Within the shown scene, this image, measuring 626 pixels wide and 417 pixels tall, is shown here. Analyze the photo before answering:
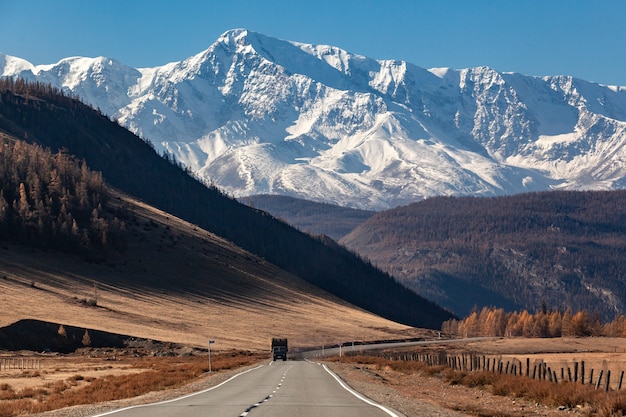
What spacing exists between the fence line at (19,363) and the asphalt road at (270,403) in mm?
37050

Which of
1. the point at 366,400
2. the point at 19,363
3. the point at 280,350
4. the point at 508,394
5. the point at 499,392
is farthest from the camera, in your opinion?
the point at 280,350

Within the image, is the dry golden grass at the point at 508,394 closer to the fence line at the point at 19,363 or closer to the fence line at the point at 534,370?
the fence line at the point at 534,370

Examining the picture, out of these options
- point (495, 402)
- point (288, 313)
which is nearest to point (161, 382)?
point (495, 402)

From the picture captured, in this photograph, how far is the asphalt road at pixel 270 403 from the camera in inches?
1388

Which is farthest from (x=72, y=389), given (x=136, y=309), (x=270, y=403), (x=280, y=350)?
(x=136, y=309)

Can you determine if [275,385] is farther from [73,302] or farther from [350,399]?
[73,302]

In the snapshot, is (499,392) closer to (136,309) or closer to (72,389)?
(72,389)

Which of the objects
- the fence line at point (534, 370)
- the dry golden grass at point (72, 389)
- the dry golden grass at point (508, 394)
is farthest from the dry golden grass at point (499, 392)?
the dry golden grass at point (72, 389)

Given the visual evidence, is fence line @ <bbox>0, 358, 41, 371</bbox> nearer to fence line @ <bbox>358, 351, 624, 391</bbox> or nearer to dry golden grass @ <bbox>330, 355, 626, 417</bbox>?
fence line @ <bbox>358, 351, 624, 391</bbox>

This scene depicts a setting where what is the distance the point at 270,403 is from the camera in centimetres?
4034

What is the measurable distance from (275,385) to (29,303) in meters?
100

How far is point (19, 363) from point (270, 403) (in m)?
59.5

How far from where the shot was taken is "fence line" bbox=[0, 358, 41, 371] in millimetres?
87938

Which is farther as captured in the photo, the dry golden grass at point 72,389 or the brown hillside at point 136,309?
the brown hillside at point 136,309
